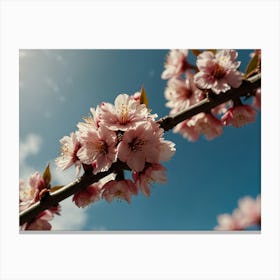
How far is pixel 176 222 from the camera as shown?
7.78ft

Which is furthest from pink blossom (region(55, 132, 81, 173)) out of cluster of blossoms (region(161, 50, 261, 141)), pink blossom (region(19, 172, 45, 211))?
cluster of blossoms (region(161, 50, 261, 141))

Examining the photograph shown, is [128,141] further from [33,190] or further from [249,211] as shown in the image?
[249,211]

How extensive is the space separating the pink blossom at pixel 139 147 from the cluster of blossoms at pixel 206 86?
1.64ft

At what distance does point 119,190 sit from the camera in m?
1.52

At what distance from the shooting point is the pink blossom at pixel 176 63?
85.9 inches

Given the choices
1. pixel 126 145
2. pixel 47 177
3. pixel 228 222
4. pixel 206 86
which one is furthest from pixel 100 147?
pixel 228 222

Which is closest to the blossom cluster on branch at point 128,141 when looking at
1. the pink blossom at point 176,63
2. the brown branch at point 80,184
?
the brown branch at point 80,184

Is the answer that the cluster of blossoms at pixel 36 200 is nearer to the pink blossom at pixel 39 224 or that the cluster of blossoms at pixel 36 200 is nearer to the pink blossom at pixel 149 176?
the pink blossom at pixel 39 224

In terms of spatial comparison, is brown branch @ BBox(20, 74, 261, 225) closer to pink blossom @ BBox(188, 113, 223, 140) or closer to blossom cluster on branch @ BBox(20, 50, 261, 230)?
blossom cluster on branch @ BBox(20, 50, 261, 230)

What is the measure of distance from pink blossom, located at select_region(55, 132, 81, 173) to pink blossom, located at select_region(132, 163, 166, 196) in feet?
0.88

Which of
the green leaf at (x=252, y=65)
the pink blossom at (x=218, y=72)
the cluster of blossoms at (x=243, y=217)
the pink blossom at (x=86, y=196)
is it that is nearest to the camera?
the pink blossom at (x=86, y=196)
